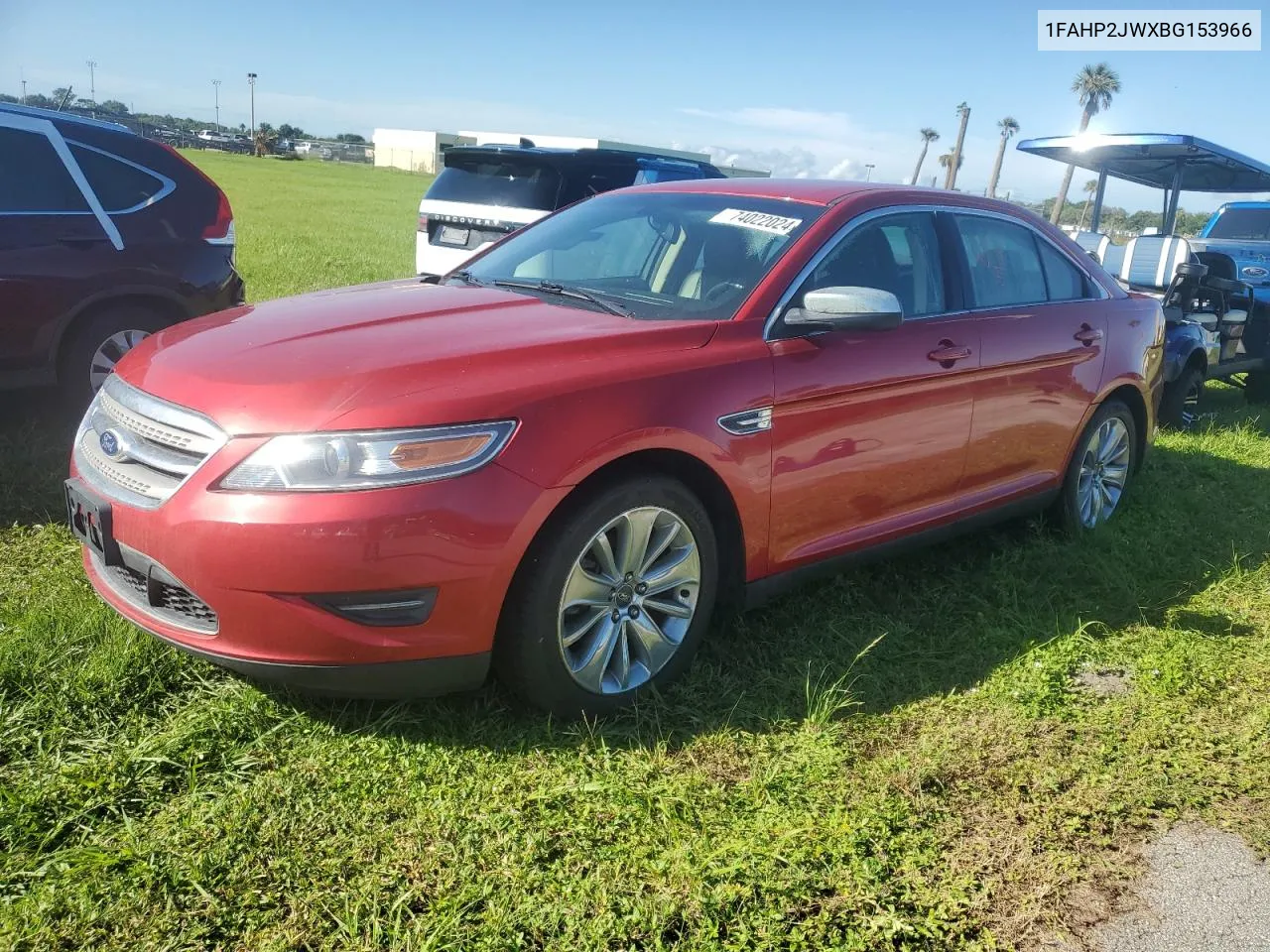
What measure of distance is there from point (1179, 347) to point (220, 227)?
6.65 meters

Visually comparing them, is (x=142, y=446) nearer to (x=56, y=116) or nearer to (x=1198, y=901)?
(x=1198, y=901)

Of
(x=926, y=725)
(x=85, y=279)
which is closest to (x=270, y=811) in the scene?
(x=926, y=725)

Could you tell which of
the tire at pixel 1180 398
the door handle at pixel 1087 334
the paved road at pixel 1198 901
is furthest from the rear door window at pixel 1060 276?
the tire at pixel 1180 398

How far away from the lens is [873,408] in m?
3.56

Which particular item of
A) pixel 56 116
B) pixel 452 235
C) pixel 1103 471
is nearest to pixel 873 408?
pixel 1103 471

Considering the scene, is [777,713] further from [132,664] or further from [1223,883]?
[132,664]

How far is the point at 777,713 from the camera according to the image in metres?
3.17

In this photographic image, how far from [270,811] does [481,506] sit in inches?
36.1

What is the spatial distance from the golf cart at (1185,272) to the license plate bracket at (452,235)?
5.06m

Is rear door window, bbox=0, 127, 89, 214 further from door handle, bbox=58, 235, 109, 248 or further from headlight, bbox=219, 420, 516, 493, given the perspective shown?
headlight, bbox=219, 420, 516, 493

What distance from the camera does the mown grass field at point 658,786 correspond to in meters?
2.26

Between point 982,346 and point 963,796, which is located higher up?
point 982,346

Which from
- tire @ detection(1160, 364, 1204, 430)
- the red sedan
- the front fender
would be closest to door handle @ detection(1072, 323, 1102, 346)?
the red sedan

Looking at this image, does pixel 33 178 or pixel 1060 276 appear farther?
pixel 33 178
